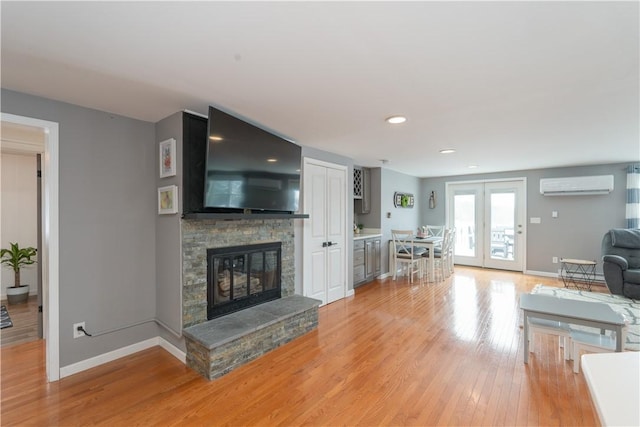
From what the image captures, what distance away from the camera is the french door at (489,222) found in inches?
248

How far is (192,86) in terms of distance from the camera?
2.03 m

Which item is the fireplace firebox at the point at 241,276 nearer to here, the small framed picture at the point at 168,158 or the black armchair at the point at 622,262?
the small framed picture at the point at 168,158

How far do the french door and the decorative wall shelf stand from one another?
1.05 meters

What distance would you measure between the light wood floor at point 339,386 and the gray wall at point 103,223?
36cm

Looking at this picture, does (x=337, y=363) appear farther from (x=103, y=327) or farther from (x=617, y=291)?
(x=617, y=291)

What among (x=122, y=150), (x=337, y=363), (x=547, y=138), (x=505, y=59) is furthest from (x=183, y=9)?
(x=547, y=138)

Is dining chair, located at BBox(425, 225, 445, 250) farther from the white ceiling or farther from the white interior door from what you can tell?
the white ceiling

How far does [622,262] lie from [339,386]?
187 inches

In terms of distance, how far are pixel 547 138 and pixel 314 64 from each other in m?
3.31

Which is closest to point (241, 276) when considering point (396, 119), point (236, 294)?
point (236, 294)

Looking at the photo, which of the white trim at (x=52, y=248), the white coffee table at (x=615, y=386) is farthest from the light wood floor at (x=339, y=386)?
the white coffee table at (x=615, y=386)

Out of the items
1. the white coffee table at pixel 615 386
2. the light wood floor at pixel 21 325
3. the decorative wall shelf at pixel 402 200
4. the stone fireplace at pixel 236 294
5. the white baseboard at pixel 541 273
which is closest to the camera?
the white coffee table at pixel 615 386

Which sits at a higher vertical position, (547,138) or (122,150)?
(547,138)

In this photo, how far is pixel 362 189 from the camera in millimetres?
5680
